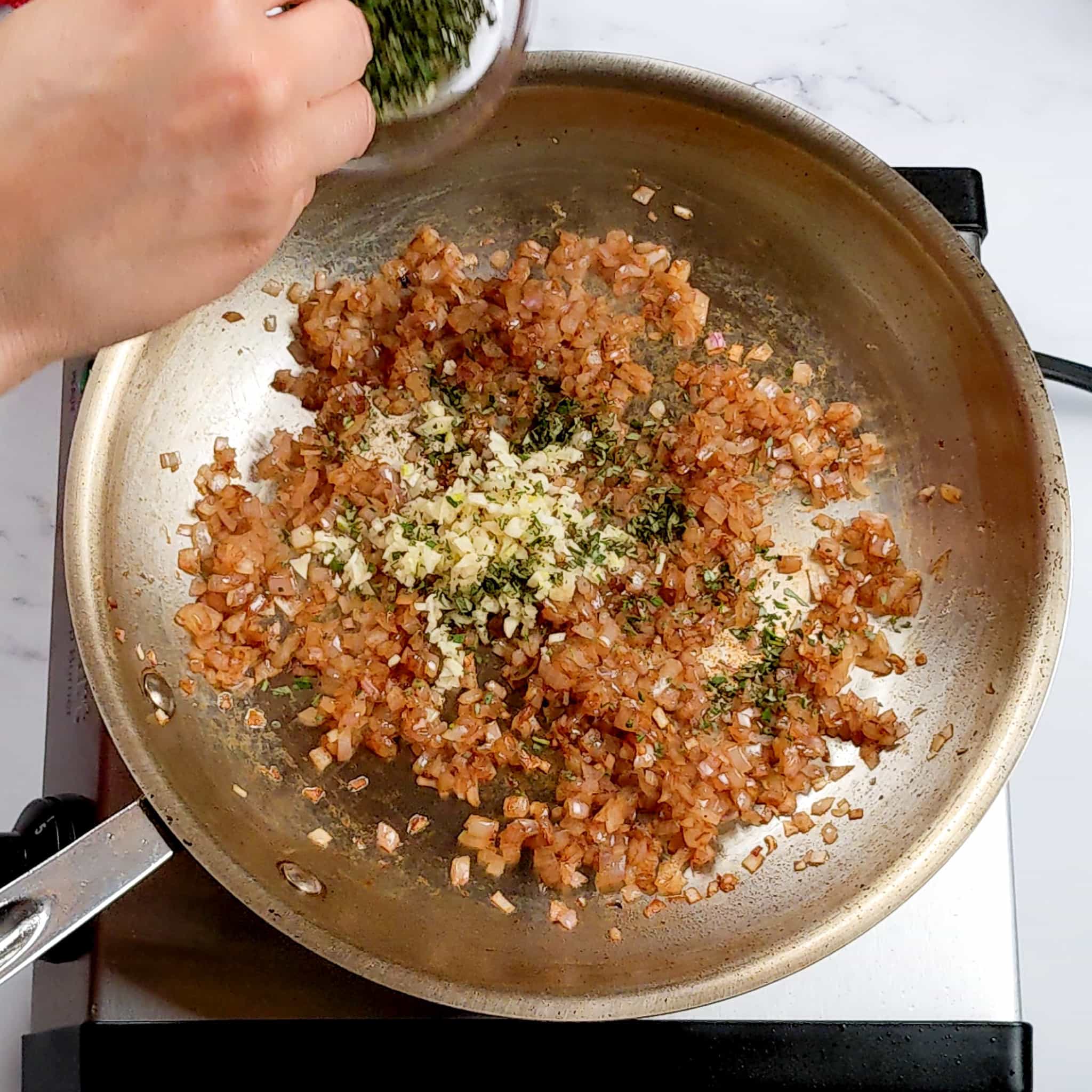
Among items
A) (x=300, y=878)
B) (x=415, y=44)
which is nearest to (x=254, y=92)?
(x=415, y=44)

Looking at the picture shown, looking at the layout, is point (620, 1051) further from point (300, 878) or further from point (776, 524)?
point (776, 524)

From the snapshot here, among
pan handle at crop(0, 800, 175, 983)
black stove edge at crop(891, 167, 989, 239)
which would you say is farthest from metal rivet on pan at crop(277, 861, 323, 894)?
black stove edge at crop(891, 167, 989, 239)

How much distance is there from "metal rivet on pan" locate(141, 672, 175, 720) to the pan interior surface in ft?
0.04

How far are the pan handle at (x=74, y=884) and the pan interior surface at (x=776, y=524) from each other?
45 mm

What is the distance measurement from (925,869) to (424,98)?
2.83 ft

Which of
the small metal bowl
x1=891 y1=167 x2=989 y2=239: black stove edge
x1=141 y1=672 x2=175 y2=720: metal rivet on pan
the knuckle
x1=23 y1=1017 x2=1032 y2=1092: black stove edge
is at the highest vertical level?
the knuckle

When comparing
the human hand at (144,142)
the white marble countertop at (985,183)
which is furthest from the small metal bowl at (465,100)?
the white marble countertop at (985,183)

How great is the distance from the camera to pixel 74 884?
95 centimetres

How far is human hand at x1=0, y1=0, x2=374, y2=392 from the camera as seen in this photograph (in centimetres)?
67

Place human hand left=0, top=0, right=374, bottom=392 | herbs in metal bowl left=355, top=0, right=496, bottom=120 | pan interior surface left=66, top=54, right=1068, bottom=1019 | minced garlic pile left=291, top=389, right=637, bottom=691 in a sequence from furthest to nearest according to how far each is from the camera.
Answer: minced garlic pile left=291, top=389, right=637, bottom=691
pan interior surface left=66, top=54, right=1068, bottom=1019
herbs in metal bowl left=355, top=0, right=496, bottom=120
human hand left=0, top=0, right=374, bottom=392

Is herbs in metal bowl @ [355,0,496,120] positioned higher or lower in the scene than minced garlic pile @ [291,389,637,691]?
higher

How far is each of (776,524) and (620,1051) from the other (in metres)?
0.62

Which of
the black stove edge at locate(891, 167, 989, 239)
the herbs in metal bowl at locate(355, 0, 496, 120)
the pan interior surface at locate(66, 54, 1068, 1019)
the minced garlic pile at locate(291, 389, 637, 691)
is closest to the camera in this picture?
the herbs in metal bowl at locate(355, 0, 496, 120)

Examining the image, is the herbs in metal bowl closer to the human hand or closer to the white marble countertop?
the human hand
